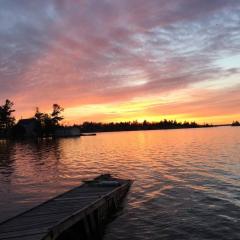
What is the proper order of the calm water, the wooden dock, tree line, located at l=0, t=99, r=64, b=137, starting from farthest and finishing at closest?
tree line, located at l=0, t=99, r=64, b=137 → the calm water → the wooden dock

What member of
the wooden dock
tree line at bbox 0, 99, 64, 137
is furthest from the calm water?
tree line at bbox 0, 99, 64, 137

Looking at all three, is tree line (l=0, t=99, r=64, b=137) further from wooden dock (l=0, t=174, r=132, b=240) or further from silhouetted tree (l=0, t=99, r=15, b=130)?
wooden dock (l=0, t=174, r=132, b=240)

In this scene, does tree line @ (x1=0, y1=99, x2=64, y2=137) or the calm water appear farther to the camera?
tree line @ (x1=0, y1=99, x2=64, y2=137)

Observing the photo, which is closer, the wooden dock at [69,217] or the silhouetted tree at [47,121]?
the wooden dock at [69,217]

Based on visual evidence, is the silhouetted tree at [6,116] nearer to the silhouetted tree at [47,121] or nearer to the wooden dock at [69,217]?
the silhouetted tree at [47,121]

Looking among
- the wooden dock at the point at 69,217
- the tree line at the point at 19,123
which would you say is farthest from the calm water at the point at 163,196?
the tree line at the point at 19,123

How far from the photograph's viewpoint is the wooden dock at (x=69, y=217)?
16797 millimetres

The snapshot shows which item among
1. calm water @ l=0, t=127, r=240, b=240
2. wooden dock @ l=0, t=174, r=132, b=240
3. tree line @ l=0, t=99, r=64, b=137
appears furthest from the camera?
tree line @ l=0, t=99, r=64, b=137

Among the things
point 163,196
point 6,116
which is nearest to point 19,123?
point 6,116

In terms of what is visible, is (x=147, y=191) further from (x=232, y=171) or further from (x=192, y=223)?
(x=232, y=171)

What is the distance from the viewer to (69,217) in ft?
60.6

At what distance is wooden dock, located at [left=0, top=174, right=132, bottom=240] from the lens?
16.8 meters

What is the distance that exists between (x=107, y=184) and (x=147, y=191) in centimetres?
439

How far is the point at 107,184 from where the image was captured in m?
29.5
